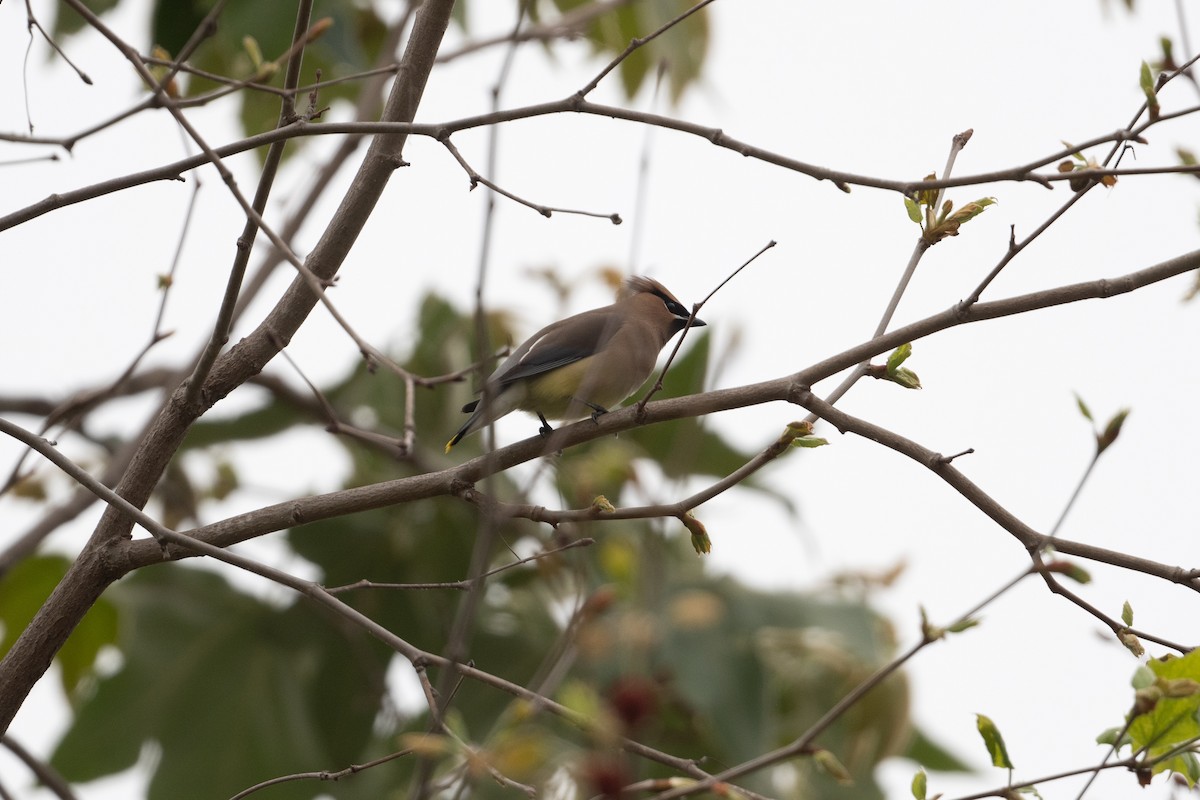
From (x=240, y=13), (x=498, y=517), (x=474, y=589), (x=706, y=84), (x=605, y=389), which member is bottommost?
(x=474, y=589)

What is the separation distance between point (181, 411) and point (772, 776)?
327 centimetres

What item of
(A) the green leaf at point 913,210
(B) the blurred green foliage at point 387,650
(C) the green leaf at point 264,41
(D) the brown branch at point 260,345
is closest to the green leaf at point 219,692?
(B) the blurred green foliage at point 387,650

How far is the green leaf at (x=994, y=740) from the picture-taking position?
2.39 meters

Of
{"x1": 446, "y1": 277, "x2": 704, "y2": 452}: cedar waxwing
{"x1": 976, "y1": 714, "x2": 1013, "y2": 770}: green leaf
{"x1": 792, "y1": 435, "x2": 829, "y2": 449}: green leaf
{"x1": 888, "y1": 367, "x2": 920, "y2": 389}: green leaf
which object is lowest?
{"x1": 976, "y1": 714, "x2": 1013, "y2": 770}: green leaf

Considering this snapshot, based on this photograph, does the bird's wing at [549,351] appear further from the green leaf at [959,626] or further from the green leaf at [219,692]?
the green leaf at [959,626]

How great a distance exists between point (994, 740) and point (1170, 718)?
0.29 meters

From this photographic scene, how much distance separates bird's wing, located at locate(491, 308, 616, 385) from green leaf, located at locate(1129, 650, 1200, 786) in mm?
3115

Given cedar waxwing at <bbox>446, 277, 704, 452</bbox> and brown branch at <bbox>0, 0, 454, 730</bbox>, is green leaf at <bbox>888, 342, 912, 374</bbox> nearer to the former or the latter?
brown branch at <bbox>0, 0, 454, 730</bbox>

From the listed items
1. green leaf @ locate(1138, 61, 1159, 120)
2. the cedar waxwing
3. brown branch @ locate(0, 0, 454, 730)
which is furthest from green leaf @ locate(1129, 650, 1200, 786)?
the cedar waxwing

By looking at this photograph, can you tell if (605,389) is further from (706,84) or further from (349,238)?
(349,238)

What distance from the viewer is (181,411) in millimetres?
3084

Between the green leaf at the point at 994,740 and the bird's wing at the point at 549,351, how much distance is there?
9.93ft

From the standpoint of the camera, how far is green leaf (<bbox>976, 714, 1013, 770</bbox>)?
239 cm

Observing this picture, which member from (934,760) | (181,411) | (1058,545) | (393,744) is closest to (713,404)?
(1058,545)
